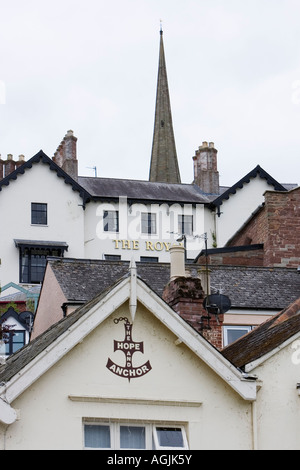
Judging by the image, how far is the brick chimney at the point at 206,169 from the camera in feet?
307

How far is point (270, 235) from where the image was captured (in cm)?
4859

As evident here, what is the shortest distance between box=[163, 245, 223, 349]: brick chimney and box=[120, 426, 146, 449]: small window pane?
484cm

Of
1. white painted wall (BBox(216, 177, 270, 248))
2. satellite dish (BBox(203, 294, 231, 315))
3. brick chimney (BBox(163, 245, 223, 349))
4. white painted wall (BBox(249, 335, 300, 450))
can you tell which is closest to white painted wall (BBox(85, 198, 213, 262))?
white painted wall (BBox(216, 177, 270, 248))

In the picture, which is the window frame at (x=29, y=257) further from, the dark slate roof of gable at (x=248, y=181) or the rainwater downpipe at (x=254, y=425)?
the rainwater downpipe at (x=254, y=425)

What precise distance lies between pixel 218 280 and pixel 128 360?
59.1 ft

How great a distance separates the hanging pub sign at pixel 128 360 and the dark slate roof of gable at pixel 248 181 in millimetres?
69503

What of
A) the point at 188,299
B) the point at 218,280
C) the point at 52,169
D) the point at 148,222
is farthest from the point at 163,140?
the point at 188,299

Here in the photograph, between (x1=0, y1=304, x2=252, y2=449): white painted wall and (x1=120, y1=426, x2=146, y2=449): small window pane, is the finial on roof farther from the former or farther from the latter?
(x1=120, y1=426, x2=146, y2=449): small window pane

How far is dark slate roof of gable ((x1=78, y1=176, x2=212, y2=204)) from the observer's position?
8738 cm

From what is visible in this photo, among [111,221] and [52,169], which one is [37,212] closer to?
[52,169]

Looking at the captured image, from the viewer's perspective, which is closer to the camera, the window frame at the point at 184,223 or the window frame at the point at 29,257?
the window frame at the point at 29,257

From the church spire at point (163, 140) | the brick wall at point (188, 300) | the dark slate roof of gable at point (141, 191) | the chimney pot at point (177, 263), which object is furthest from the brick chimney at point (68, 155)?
the brick wall at point (188, 300)
